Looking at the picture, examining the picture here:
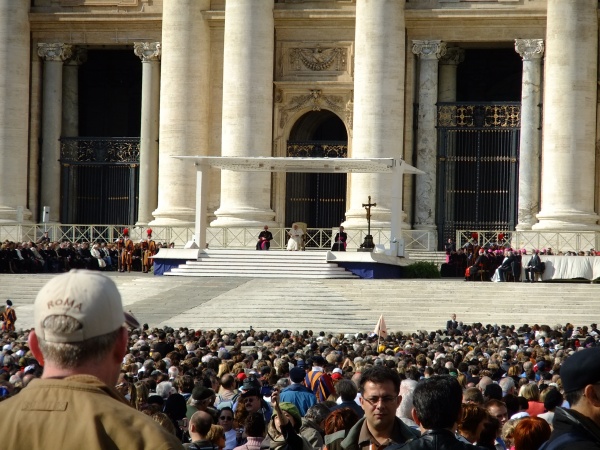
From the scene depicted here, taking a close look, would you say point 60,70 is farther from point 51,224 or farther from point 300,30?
point 300,30

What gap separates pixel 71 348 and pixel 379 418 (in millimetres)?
3245

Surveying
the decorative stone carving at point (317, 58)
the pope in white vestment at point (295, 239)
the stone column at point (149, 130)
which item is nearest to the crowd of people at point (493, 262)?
the pope in white vestment at point (295, 239)

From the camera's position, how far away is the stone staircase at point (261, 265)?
120 feet

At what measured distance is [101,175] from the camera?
46.4 metres

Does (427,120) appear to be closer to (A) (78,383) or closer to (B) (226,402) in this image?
(B) (226,402)

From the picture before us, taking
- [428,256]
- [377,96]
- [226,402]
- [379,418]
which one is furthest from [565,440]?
[377,96]

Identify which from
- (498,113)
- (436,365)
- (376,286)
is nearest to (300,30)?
(498,113)

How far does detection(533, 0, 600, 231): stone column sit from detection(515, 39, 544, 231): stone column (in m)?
1.09

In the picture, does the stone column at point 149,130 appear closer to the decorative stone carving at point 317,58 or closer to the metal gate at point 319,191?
the metal gate at point 319,191

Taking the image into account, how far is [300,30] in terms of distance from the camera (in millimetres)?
44031

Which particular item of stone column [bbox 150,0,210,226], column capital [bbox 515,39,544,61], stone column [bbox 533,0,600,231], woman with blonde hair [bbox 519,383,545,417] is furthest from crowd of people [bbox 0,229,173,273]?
woman with blonde hair [bbox 519,383,545,417]

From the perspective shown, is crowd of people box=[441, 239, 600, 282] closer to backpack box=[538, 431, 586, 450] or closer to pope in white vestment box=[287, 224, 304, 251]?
pope in white vestment box=[287, 224, 304, 251]

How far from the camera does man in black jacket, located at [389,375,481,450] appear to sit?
17.6 feet

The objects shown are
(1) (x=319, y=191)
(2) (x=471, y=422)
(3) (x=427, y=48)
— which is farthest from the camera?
(1) (x=319, y=191)
